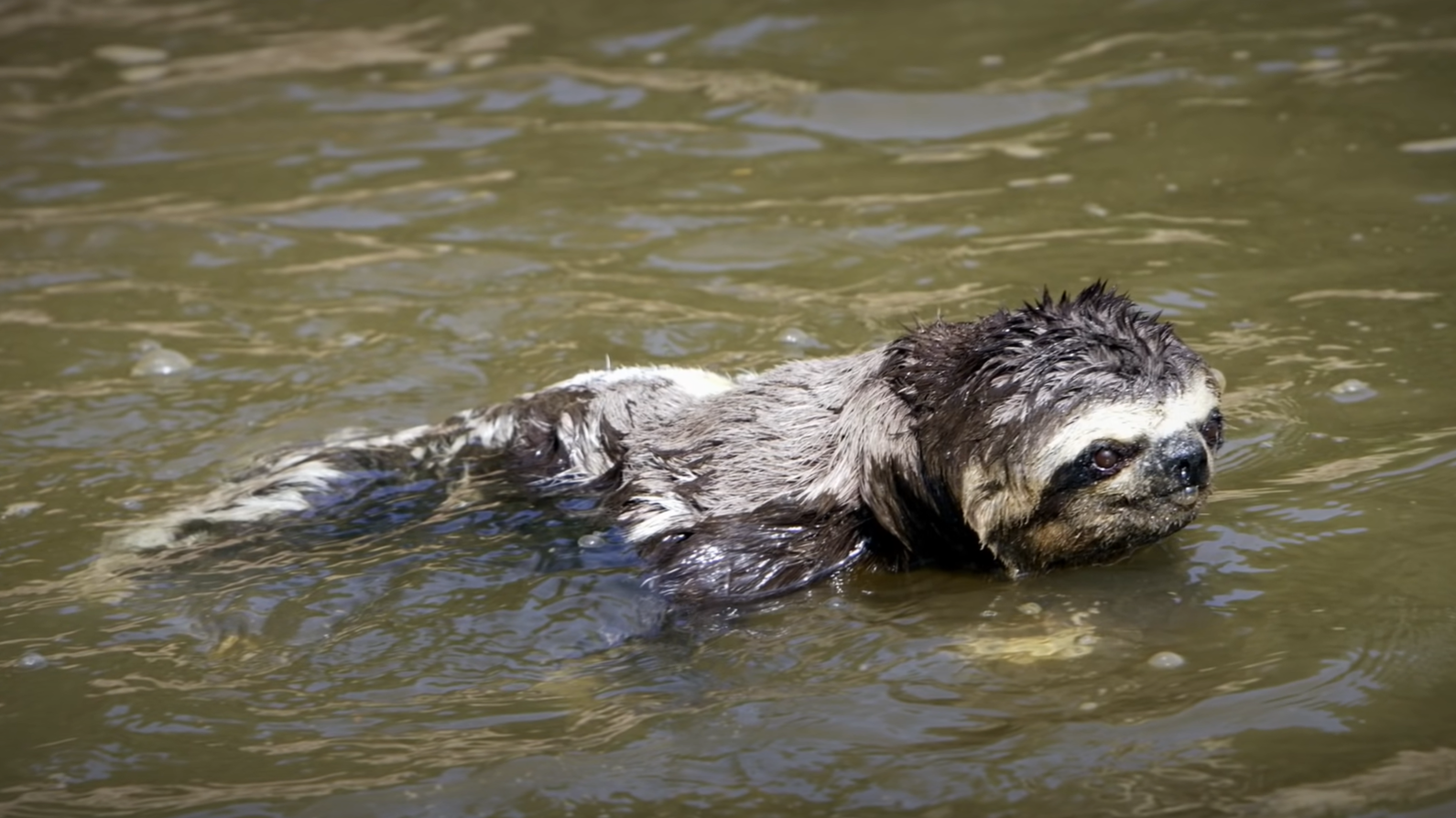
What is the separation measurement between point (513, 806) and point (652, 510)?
1558mm

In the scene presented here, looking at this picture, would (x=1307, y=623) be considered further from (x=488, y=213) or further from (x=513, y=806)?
(x=488, y=213)

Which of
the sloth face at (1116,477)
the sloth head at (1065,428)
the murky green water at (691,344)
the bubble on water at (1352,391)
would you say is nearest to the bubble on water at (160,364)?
the murky green water at (691,344)

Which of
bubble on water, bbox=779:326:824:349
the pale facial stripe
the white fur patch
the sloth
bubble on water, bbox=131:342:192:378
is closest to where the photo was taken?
the pale facial stripe

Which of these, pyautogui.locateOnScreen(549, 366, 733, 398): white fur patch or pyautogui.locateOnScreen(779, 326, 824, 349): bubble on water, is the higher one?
pyautogui.locateOnScreen(549, 366, 733, 398): white fur patch

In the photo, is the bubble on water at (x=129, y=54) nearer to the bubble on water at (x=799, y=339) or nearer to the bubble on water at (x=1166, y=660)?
the bubble on water at (x=799, y=339)

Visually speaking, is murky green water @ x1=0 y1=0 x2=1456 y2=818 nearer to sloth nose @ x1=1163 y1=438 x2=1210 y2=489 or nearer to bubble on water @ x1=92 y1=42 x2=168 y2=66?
bubble on water @ x1=92 y1=42 x2=168 y2=66

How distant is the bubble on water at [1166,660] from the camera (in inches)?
209

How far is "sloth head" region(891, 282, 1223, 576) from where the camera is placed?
17.3ft

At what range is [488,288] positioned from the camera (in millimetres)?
9234

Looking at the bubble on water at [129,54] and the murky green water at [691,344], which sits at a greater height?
the bubble on water at [129,54]

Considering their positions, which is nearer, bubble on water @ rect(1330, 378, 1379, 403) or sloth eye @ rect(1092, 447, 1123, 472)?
sloth eye @ rect(1092, 447, 1123, 472)

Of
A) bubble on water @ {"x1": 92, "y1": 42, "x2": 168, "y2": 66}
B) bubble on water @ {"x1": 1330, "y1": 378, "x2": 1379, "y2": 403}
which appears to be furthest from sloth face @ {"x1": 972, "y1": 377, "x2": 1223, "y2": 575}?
bubble on water @ {"x1": 92, "y1": 42, "x2": 168, "y2": 66}

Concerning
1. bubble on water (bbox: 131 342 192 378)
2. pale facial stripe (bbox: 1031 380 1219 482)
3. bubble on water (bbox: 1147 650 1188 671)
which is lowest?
bubble on water (bbox: 1147 650 1188 671)

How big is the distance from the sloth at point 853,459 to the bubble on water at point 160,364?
5.64 feet
